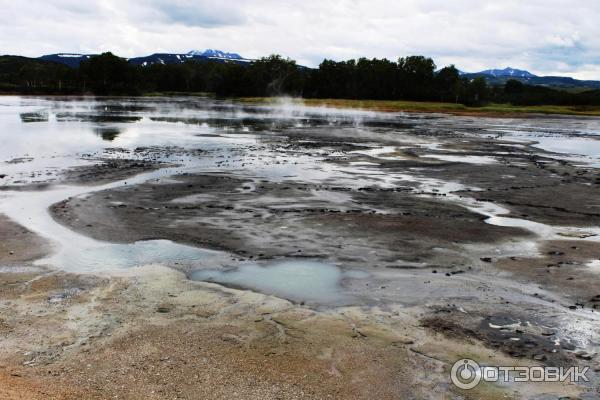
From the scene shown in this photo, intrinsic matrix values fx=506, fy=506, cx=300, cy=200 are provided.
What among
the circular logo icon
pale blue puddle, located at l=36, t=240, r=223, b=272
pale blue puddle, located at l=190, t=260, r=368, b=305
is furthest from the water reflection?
the circular logo icon

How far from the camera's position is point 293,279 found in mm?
11742

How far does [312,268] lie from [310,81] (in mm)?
168741

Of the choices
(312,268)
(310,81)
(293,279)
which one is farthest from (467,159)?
(310,81)

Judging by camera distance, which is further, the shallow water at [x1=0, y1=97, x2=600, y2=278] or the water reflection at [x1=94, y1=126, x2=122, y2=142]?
the water reflection at [x1=94, y1=126, x2=122, y2=142]

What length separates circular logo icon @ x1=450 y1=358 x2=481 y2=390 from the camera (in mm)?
7438

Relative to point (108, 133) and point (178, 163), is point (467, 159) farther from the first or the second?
point (108, 133)

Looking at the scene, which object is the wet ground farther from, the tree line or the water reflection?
the tree line

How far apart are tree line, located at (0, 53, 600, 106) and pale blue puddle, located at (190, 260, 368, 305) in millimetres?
145153

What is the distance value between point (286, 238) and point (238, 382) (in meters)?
7.85

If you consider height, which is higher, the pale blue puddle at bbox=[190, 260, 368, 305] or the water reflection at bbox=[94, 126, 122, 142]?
the water reflection at bbox=[94, 126, 122, 142]

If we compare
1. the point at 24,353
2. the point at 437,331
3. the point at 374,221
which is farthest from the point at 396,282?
the point at 24,353

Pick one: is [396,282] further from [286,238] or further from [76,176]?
[76,176]

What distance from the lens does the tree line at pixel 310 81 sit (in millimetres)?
155750

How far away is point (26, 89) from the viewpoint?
160125 millimetres
